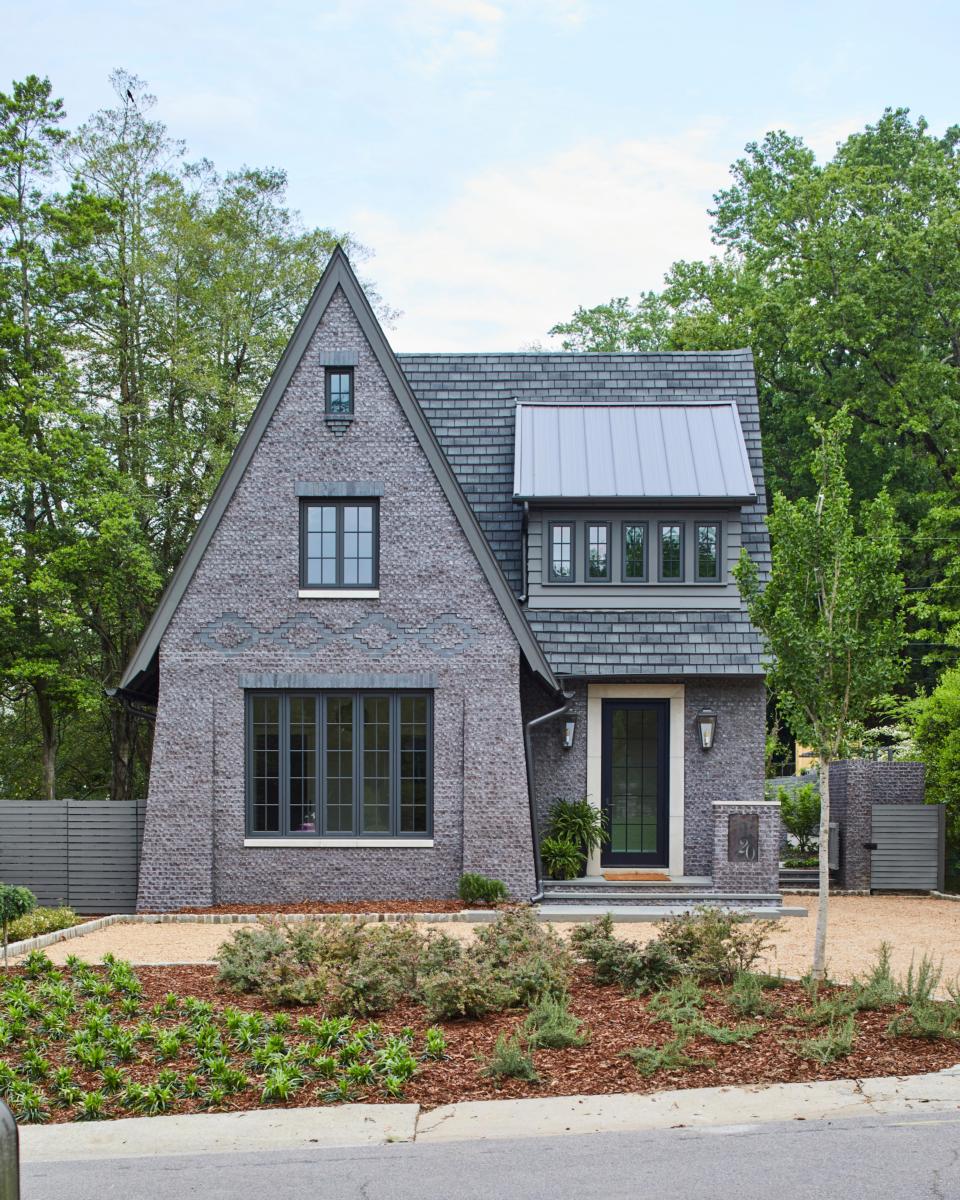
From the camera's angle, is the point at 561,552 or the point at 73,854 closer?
the point at 73,854

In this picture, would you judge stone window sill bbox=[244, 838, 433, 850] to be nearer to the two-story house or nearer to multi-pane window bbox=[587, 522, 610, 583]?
the two-story house

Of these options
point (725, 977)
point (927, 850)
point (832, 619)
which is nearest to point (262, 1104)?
point (725, 977)

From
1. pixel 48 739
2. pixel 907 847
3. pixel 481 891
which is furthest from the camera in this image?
pixel 48 739

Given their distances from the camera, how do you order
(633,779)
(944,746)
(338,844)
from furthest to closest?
1. (944,746)
2. (633,779)
3. (338,844)

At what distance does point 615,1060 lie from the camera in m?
9.31

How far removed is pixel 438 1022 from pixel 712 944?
2704mm

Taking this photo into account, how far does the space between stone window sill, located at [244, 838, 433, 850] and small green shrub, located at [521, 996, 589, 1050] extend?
294 inches

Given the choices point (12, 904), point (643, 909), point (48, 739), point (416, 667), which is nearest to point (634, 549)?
point (416, 667)

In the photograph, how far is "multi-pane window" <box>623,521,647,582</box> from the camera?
19.5 meters

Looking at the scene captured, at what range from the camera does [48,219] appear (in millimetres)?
26578

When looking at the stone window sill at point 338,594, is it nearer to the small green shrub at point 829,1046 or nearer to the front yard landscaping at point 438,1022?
the front yard landscaping at point 438,1022

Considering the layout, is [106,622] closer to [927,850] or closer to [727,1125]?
[927,850]

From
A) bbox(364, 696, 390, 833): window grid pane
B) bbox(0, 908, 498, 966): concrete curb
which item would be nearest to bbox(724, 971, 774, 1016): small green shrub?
bbox(0, 908, 498, 966): concrete curb

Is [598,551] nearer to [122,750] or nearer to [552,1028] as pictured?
[552,1028]
